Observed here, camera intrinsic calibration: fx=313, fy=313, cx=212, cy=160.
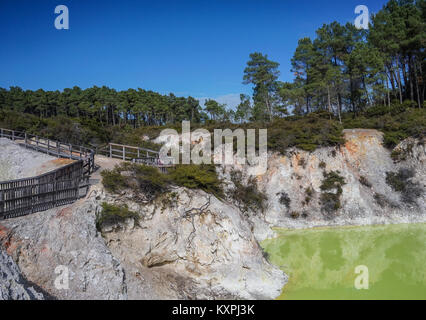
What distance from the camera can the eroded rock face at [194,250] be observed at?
14.0 metres

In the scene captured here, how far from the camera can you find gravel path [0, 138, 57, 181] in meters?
18.3

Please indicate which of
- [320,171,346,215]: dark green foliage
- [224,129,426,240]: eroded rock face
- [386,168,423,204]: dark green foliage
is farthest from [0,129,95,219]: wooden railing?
[386,168,423,204]: dark green foliage

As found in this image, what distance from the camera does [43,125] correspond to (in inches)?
1401

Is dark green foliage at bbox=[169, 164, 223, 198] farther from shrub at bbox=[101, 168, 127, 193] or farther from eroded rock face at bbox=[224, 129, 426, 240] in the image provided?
eroded rock face at bbox=[224, 129, 426, 240]

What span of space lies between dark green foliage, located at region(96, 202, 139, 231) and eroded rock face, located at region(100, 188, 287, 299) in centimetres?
42

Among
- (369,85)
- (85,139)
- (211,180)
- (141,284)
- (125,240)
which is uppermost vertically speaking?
(369,85)

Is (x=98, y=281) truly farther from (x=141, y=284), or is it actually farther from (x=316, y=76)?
(x=316, y=76)

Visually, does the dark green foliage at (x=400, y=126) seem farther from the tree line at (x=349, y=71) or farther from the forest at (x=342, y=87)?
the tree line at (x=349, y=71)

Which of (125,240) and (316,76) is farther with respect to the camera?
(316,76)

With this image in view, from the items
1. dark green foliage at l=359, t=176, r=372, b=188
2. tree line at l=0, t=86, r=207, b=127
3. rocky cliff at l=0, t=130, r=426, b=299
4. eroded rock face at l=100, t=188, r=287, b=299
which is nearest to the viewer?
rocky cliff at l=0, t=130, r=426, b=299

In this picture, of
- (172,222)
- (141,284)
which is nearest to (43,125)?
(172,222)

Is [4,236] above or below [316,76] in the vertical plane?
below

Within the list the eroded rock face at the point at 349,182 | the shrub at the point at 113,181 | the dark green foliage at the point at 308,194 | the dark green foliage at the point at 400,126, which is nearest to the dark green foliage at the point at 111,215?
the shrub at the point at 113,181
